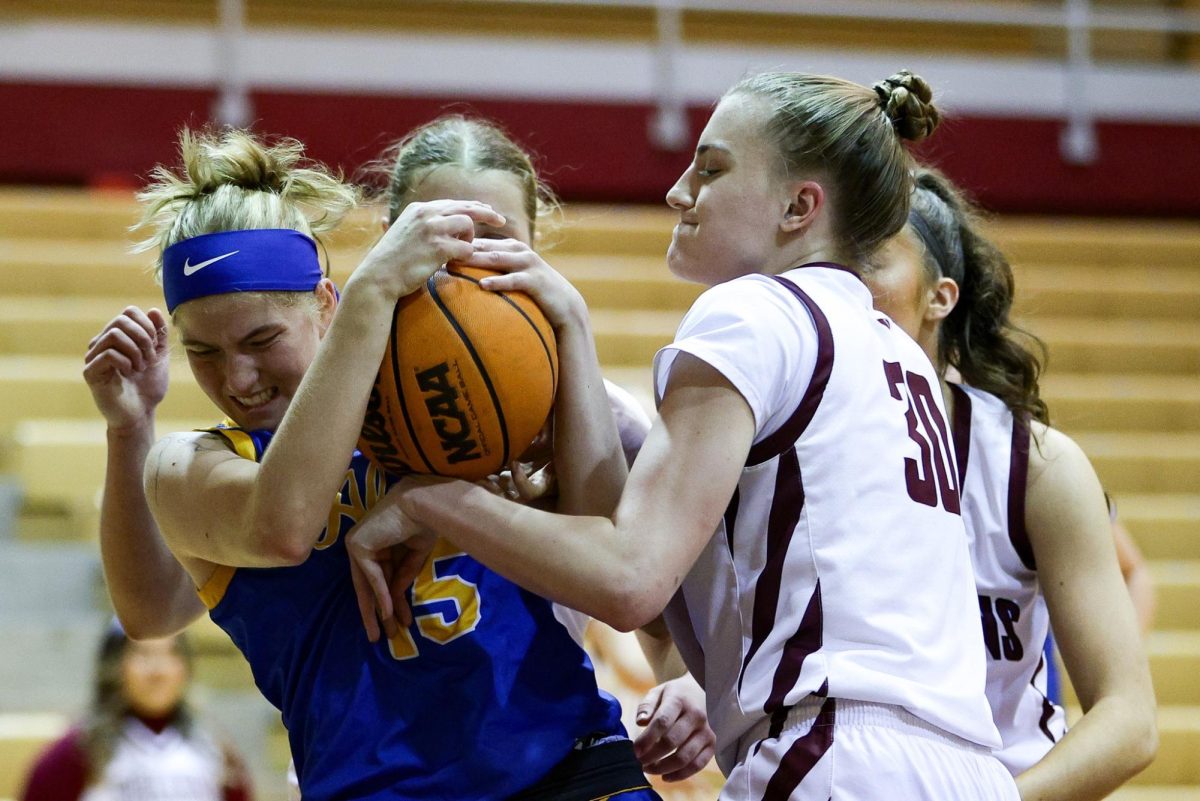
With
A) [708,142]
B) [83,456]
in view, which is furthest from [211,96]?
[708,142]

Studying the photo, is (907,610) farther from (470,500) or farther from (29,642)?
(29,642)

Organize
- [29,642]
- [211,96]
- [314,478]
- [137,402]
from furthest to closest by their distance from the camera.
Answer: [211,96] < [29,642] < [137,402] < [314,478]

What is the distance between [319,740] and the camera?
207 centimetres

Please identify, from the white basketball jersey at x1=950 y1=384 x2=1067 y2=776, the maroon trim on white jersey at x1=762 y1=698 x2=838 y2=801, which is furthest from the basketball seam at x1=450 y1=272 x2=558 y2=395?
Answer: the white basketball jersey at x1=950 y1=384 x2=1067 y2=776

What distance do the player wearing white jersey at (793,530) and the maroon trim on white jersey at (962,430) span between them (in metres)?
0.44

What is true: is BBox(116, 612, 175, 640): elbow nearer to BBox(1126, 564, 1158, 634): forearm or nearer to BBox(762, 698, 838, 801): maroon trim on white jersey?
BBox(762, 698, 838, 801): maroon trim on white jersey

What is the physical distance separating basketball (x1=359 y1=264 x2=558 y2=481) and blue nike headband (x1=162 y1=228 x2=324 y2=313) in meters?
0.30

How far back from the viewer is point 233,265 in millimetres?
2072

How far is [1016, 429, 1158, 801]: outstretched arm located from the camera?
7.30 ft

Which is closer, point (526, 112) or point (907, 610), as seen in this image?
point (907, 610)

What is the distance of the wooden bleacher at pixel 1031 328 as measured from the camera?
6.32 meters

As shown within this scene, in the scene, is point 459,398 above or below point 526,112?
above

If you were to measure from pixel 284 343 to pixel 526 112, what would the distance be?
6255mm

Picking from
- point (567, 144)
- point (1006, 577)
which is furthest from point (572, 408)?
point (567, 144)
